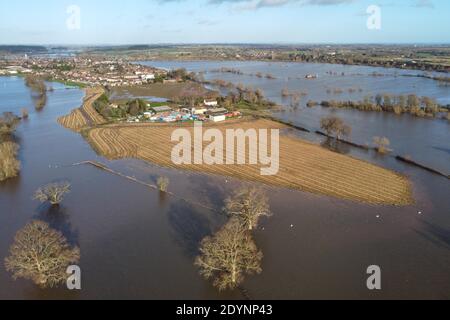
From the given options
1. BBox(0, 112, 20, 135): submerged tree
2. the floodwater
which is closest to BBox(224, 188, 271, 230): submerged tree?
the floodwater

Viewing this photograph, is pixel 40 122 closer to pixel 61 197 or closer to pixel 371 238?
pixel 61 197

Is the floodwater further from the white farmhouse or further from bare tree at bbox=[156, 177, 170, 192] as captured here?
the white farmhouse

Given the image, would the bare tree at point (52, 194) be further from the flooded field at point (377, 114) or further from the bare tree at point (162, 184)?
the flooded field at point (377, 114)

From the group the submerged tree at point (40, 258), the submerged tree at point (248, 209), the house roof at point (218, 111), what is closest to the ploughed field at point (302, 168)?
the submerged tree at point (248, 209)

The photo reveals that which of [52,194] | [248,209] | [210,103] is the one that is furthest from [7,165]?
[210,103]
